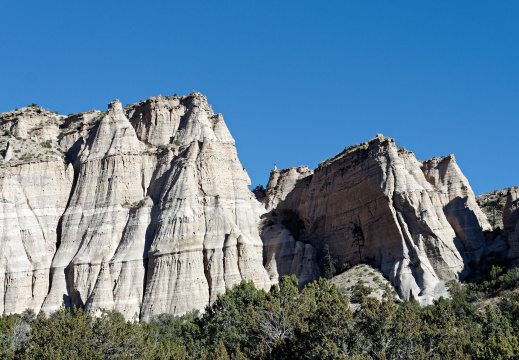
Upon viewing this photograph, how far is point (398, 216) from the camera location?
71438 mm

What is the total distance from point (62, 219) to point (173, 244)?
697 inches

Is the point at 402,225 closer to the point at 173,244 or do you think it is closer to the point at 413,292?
the point at 413,292

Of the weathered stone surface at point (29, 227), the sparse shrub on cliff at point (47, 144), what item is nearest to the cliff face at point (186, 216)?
the weathered stone surface at point (29, 227)

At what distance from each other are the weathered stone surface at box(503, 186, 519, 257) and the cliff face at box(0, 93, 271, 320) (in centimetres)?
2613

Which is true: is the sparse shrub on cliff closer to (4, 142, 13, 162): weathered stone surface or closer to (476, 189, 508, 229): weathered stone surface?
(4, 142, 13, 162): weathered stone surface

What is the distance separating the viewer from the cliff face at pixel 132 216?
71.8 meters

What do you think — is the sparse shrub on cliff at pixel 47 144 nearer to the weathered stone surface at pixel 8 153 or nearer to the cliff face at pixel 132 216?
the cliff face at pixel 132 216

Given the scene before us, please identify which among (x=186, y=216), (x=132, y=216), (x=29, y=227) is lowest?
(x=186, y=216)

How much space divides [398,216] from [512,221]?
11.7 m

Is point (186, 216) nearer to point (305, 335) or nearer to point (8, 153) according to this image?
point (8, 153)

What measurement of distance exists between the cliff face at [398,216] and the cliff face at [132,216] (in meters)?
10.2

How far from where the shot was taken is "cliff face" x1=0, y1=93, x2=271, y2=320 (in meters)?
71.8

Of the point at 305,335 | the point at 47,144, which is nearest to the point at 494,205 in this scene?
the point at 305,335

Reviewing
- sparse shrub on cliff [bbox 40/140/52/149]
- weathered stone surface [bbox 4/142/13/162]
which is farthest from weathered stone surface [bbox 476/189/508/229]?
weathered stone surface [bbox 4/142/13/162]
